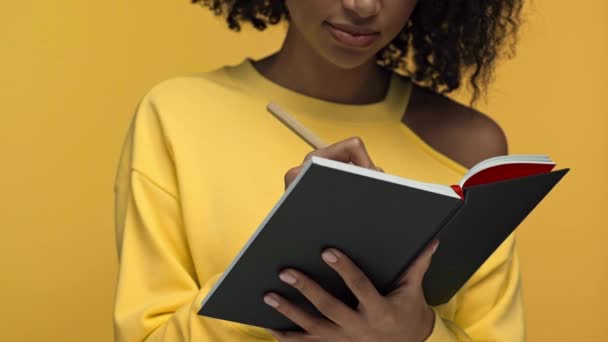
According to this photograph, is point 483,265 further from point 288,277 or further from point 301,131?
point 288,277

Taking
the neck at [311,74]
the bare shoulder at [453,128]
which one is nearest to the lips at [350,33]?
the neck at [311,74]

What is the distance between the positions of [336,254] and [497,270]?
0.50 metres

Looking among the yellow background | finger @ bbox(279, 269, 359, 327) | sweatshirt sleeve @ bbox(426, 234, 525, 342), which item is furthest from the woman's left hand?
the yellow background

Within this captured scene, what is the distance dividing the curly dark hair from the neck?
0.49 feet

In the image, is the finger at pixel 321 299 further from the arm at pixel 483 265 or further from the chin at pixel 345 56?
the chin at pixel 345 56

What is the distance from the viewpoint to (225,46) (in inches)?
80.0

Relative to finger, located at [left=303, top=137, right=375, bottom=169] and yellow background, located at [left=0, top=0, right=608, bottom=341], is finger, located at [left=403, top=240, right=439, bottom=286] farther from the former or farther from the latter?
yellow background, located at [left=0, top=0, right=608, bottom=341]

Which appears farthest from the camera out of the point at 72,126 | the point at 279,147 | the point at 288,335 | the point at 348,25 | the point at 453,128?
the point at 72,126

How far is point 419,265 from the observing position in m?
1.10

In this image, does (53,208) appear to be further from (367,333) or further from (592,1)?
(592,1)

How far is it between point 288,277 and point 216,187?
0.34 m

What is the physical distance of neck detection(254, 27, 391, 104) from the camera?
1.51 metres

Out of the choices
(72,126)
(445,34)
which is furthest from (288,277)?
(72,126)

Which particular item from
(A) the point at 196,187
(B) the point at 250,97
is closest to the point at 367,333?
(A) the point at 196,187
